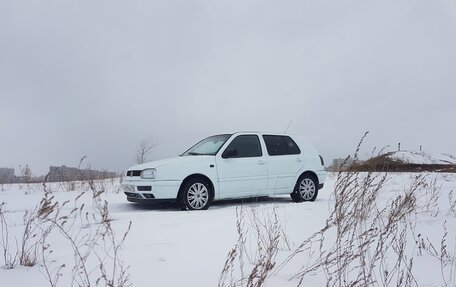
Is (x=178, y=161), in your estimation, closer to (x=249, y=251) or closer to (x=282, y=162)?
(x=282, y=162)

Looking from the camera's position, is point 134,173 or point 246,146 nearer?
point 134,173

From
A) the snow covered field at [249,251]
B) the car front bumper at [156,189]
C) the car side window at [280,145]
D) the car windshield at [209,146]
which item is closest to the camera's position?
the snow covered field at [249,251]

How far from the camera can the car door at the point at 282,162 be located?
827cm

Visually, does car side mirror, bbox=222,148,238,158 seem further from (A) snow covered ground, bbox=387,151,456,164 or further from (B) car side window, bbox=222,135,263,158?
(A) snow covered ground, bbox=387,151,456,164

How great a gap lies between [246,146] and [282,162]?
907 mm

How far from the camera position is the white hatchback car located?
7223mm

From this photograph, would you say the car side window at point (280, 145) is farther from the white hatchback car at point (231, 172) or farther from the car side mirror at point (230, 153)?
the car side mirror at point (230, 153)

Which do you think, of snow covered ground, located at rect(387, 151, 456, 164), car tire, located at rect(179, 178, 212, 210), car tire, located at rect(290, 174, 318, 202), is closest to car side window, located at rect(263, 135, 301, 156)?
car tire, located at rect(290, 174, 318, 202)

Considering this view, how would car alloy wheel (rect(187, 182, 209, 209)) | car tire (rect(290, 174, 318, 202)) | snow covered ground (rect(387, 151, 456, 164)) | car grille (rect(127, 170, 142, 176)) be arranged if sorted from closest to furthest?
1. car alloy wheel (rect(187, 182, 209, 209))
2. car grille (rect(127, 170, 142, 176))
3. car tire (rect(290, 174, 318, 202))
4. snow covered ground (rect(387, 151, 456, 164))

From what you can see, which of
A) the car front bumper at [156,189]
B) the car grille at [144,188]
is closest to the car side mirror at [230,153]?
the car front bumper at [156,189]

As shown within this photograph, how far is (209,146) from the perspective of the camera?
8.24 metres

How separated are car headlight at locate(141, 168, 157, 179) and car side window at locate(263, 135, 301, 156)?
263cm

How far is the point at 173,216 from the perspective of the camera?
19.8ft

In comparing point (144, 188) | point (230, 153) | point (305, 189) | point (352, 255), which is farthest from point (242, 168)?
point (352, 255)
